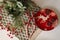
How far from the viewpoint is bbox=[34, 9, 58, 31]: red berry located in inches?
47.9

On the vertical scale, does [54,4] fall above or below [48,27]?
above

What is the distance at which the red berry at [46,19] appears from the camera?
4.00ft

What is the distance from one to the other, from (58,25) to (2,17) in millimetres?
409

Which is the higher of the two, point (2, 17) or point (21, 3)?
point (21, 3)

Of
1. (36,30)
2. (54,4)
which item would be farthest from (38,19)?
(54,4)

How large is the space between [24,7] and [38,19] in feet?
0.44

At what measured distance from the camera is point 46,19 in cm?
124

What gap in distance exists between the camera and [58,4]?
1.31m

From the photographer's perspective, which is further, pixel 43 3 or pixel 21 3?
Answer: pixel 43 3

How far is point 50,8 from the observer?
130 cm

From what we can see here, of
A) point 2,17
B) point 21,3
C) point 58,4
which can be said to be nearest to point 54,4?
point 58,4

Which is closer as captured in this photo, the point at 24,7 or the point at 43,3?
the point at 24,7

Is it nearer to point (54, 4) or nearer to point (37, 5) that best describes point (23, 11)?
point (37, 5)

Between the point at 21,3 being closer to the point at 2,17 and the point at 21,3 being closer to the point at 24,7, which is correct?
the point at 24,7
